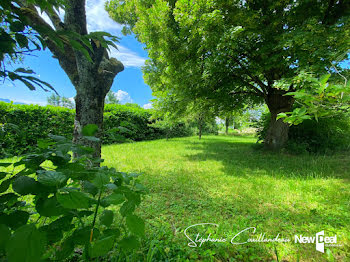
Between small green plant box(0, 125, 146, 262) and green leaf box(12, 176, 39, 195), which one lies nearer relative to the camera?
small green plant box(0, 125, 146, 262)

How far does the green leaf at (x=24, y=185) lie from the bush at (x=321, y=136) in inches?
289

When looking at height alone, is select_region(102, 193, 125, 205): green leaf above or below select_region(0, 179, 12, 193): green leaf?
below

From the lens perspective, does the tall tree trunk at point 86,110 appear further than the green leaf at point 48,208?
Yes

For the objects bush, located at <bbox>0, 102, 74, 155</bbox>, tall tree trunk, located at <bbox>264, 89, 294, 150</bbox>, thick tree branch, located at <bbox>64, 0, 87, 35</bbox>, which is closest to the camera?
thick tree branch, located at <bbox>64, 0, 87, 35</bbox>

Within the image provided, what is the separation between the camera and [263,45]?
4461 mm

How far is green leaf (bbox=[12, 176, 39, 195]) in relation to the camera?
0.54 meters

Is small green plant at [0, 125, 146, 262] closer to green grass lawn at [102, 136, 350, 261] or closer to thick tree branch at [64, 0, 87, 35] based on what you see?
green grass lawn at [102, 136, 350, 261]

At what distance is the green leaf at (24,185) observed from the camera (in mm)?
542

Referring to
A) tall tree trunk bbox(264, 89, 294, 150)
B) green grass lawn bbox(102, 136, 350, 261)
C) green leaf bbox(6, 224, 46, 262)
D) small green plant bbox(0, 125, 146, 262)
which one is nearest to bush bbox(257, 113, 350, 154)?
tall tree trunk bbox(264, 89, 294, 150)
